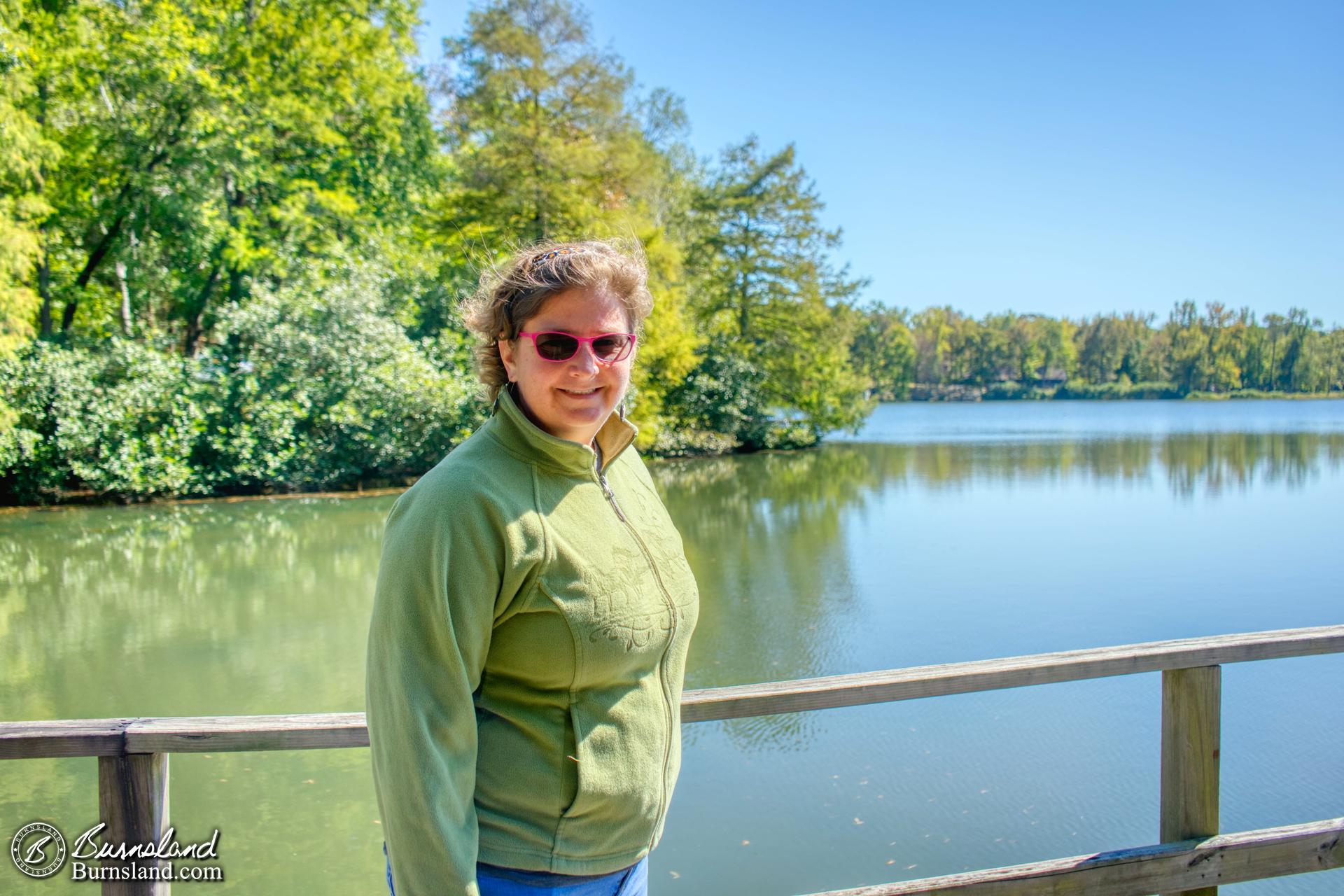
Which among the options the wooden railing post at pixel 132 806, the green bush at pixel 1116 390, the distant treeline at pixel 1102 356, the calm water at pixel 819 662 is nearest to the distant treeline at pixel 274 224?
the calm water at pixel 819 662

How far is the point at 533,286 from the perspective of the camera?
143 centimetres

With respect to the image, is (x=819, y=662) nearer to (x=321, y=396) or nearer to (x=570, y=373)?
(x=570, y=373)

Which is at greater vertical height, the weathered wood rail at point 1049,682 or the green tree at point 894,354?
the green tree at point 894,354

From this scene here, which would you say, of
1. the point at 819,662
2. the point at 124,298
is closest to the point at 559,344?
the point at 819,662

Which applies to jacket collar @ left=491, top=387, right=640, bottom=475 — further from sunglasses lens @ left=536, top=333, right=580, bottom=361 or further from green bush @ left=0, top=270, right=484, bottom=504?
green bush @ left=0, top=270, right=484, bottom=504

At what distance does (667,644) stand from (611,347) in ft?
1.54

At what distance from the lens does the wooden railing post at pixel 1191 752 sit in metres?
2.09

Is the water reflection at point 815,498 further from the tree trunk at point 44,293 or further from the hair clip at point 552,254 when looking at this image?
the tree trunk at point 44,293

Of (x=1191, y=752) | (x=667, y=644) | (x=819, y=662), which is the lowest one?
(x=819, y=662)

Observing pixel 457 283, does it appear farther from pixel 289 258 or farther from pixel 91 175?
pixel 91 175

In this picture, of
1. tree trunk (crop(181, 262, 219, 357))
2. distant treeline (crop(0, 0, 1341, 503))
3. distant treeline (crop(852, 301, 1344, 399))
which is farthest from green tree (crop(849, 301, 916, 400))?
tree trunk (crop(181, 262, 219, 357))

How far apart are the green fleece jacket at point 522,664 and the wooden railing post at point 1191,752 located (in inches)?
49.0

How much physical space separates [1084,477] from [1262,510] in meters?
5.12

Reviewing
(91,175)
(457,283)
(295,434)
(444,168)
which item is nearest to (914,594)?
(295,434)
